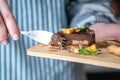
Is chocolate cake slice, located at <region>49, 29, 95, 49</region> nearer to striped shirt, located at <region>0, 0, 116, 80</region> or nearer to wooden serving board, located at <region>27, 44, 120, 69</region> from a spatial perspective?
wooden serving board, located at <region>27, 44, 120, 69</region>

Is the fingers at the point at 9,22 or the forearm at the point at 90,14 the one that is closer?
the fingers at the point at 9,22

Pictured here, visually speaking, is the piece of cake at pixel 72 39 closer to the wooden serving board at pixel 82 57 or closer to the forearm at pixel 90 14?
the wooden serving board at pixel 82 57

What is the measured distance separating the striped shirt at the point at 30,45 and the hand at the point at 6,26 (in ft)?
0.79

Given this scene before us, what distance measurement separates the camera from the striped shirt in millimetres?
864

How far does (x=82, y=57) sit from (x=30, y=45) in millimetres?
275

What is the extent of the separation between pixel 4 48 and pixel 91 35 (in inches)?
9.9

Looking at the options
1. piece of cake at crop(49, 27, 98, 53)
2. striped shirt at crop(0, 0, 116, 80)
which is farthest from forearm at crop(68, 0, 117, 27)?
piece of cake at crop(49, 27, 98, 53)

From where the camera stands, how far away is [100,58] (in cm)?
63

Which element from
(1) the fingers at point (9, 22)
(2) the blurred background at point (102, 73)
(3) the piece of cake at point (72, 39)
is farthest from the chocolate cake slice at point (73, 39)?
(2) the blurred background at point (102, 73)

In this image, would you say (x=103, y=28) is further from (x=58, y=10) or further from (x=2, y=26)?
(x=2, y=26)

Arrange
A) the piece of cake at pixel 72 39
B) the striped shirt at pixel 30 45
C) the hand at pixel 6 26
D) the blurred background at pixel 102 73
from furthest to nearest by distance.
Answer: the blurred background at pixel 102 73 → the striped shirt at pixel 30 45 → the piece of cake at pixel 72 39 → the hand at pixel 6 26

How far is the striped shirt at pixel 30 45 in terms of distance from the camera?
0.86 m

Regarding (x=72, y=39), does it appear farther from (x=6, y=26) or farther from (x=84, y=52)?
(x=6, y=26)

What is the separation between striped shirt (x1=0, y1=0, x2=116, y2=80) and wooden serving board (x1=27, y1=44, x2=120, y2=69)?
186mm
